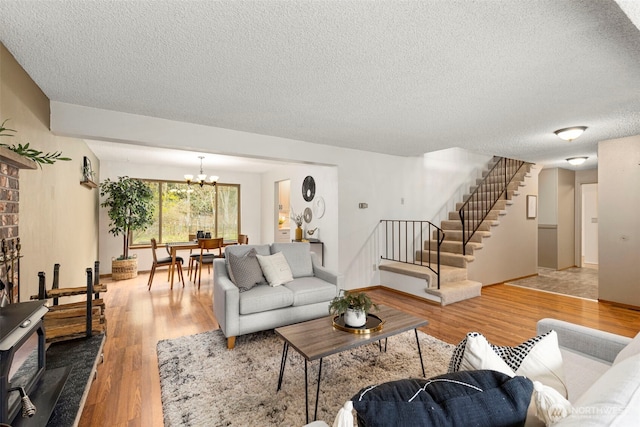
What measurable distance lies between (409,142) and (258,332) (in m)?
3.38

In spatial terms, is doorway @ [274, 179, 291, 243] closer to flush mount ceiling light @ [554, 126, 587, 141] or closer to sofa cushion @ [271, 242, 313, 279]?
sofa cushion @ [271, 242, 313, 279]

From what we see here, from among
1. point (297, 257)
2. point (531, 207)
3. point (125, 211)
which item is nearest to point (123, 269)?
point (125, 211)

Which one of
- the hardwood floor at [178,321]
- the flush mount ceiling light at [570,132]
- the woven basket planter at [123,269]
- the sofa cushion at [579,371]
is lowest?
the hardwood floor at [178,321]

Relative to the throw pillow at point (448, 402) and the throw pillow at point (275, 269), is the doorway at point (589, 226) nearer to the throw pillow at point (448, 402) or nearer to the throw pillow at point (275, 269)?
the throw pillow at point (275, 269)

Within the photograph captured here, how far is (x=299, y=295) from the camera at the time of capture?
10.3 ft

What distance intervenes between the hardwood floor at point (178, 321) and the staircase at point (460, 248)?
0.68 ft

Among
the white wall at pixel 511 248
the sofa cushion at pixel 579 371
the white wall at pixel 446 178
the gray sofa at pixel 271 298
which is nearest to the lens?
the sofa cushion at pixel 579 371

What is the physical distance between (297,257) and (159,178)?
4688 millimetres

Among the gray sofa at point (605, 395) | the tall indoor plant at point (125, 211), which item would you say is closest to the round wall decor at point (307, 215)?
the tall indoor plant at point (125, 211)

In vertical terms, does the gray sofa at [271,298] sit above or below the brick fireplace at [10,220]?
below

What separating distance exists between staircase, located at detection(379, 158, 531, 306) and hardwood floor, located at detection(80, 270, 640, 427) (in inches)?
8.1

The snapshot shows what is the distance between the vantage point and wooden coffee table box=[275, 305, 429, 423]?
1891mm

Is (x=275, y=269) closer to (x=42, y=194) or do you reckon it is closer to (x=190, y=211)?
(x=42, y=194)

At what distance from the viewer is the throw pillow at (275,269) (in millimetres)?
3301
